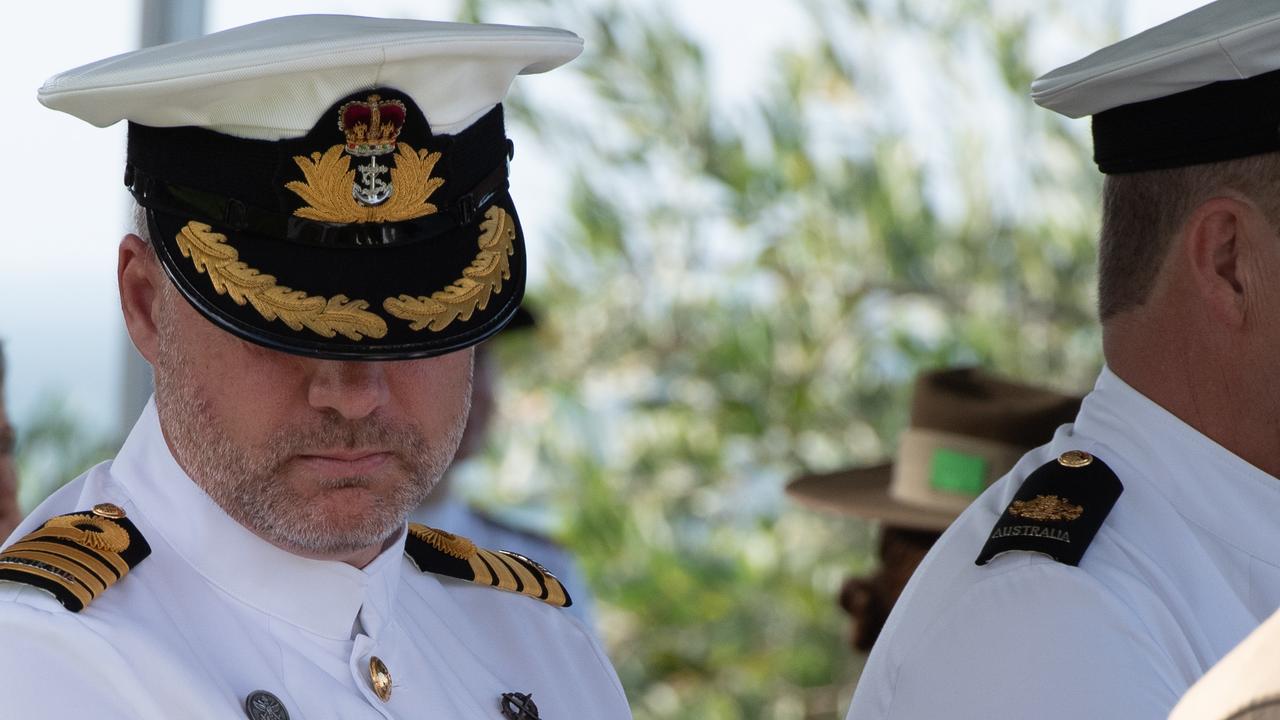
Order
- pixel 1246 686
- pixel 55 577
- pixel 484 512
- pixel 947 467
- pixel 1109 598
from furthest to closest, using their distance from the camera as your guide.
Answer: pixel 484 512, pixel 947 467, pixel 1109 598, pixel 55 577, pixel 1246 686

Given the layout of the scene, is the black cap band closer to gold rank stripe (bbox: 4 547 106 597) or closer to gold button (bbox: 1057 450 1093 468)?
gold button (bbox: 1057 450 1093 468)

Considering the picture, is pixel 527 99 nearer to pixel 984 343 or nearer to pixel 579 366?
pixel 579 366

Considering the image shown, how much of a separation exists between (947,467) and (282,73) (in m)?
1.76

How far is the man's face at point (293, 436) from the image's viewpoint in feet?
5.28

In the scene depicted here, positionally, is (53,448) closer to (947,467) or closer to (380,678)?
(947,467)

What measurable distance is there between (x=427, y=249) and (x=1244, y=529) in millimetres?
932

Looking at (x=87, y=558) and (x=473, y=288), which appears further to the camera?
(x=473, y=288)

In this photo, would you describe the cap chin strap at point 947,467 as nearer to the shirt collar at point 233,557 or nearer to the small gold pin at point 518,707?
the small gold pin at point 518,707

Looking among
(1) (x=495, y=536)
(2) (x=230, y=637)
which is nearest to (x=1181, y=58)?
(2) (x=230, y=637)

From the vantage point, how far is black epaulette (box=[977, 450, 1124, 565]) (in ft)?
5.97

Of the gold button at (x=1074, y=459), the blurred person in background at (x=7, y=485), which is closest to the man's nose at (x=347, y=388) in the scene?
the gold button at (x=1074, y=459)

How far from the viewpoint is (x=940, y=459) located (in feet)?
10.0

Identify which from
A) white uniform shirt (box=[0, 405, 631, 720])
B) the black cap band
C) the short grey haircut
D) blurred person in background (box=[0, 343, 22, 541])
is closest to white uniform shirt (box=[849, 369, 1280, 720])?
the short grey haircut

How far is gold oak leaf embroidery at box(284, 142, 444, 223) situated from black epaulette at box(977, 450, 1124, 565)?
72 centimetres
